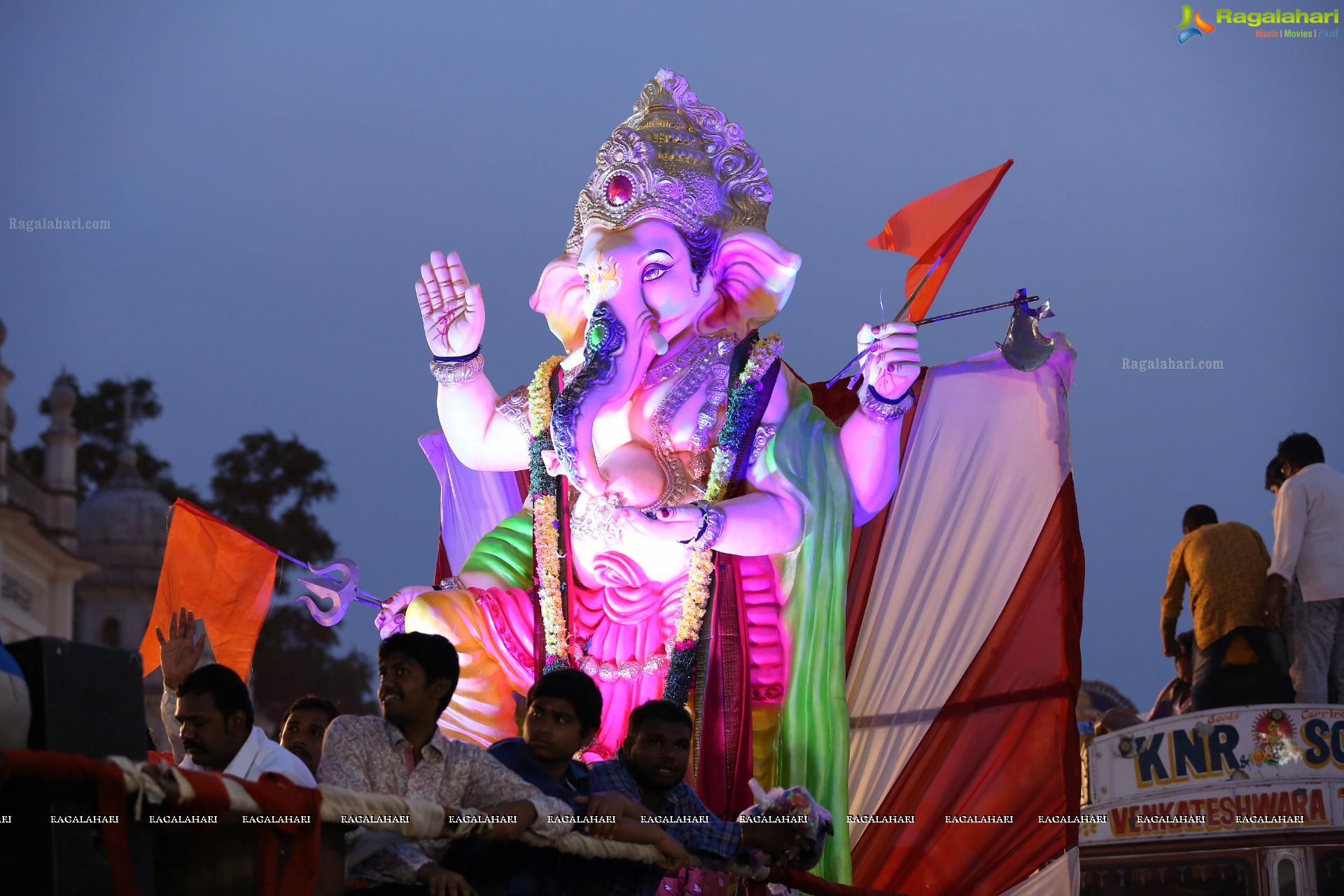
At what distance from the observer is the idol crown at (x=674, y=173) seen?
595 centimetres

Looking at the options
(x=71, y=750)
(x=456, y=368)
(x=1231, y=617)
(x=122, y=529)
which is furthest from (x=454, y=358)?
(x=122, y=529)

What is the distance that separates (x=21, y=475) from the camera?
A: 2894cm

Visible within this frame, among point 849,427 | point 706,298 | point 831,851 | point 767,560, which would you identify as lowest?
point 831,851

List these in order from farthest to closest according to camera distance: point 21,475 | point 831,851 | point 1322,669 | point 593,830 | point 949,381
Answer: point 21,475, point 1322,669, point 949,381, point 831,851, point 593,830

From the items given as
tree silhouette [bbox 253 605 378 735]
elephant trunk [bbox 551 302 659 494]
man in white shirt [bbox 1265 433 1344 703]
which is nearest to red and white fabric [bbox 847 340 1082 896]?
elephant trunk [bbox 551 302 659 494]

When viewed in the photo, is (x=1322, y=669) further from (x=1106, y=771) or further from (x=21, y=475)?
(x=21, y=475)

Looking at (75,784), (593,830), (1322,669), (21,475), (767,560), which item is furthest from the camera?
(21,475)

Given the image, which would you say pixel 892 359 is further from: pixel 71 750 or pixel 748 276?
pixel 71 750

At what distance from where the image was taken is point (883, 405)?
5.68 m

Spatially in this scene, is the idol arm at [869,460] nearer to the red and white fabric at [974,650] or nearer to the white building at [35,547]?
the red and white fabric at [974,650]

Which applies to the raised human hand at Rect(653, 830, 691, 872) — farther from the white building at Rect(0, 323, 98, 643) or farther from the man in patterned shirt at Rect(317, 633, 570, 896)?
the white building at Rect(0, 323, 98, 643)

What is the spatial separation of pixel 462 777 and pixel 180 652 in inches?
46.6

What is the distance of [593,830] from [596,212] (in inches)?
116

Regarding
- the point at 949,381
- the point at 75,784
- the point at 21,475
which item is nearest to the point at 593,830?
the point at 75,784
